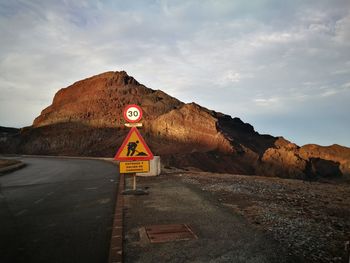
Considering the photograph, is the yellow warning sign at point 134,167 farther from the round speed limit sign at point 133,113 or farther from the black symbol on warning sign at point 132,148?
the round speed limit sign at point 133,113

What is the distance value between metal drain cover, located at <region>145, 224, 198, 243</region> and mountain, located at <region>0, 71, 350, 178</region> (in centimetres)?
4440

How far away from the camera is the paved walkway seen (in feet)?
15.4

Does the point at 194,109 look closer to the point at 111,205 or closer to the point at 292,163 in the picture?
the point at 292,163

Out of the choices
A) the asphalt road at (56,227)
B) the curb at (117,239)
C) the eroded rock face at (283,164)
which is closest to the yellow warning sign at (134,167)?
the asphalt road at (56,227)

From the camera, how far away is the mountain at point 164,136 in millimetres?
58844

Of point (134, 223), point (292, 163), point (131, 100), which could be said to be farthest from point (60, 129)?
point (134, 223)

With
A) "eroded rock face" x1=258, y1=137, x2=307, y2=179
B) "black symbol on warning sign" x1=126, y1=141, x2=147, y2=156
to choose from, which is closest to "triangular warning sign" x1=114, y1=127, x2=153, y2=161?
"black symbol on warning sign" x1=126, y1=141, x2=147, y2=156

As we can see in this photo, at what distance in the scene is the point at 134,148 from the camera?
410 inches

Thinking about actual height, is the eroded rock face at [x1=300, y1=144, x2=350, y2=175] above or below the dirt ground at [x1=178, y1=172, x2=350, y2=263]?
above

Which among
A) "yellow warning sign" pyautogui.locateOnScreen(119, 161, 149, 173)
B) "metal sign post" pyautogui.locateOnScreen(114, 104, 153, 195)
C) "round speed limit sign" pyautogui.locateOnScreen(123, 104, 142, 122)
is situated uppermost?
"round speed limit sign" pyautogui.locateOnScreen(123, 104, 142, 122)

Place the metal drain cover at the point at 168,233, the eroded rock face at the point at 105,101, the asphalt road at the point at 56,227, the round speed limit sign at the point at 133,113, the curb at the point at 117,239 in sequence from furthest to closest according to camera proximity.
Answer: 1. the eroded rock face at the point at 105,101
2. the round speed limit sign at the point at 133,113
3. the metal drain cover at the point at 168,233
4. the asphalt road at the point at 56,227
5. the curb at the point at 117,239

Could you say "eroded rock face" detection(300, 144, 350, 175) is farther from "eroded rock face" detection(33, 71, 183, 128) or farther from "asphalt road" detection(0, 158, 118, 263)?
"asphalt road" detection(0, 158, 118, 263)

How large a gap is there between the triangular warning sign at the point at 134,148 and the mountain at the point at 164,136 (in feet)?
133

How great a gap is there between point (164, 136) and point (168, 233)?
6497 centimetres
